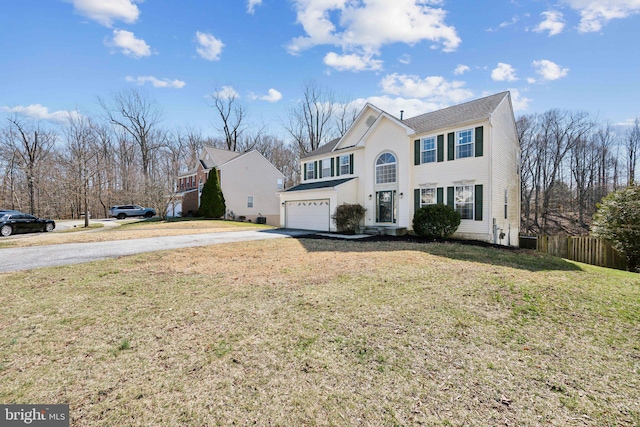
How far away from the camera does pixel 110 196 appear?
33.3 metres

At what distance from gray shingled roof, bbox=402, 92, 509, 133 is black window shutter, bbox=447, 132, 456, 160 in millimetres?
521

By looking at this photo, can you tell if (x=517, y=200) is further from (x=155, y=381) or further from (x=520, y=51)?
(x=155, y=381)

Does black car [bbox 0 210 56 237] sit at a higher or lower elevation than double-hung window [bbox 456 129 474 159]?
lower

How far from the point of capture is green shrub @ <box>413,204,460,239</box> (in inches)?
512

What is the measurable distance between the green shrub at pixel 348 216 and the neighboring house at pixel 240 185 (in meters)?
13.0

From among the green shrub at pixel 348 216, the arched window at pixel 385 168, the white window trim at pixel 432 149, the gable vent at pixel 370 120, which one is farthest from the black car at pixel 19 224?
the white window trim at pixel 432 149

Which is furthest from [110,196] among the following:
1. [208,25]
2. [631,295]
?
[631,295]

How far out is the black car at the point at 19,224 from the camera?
51.9 ft

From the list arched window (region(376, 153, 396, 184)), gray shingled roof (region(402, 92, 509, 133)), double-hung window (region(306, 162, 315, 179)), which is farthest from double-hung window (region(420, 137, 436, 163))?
double-hung window (region(306, 162, 315, 179))

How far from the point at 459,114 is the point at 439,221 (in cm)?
630

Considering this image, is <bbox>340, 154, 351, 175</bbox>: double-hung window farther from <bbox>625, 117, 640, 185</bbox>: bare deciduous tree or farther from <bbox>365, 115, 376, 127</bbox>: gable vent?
<bbox>625, 117, 640, 185</bbox>: bare deciduous tree

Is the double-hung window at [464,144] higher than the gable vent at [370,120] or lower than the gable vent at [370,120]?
lower

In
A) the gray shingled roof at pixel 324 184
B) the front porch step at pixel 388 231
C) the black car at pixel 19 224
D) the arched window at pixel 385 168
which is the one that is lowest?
the front porch step at pixel 388 231

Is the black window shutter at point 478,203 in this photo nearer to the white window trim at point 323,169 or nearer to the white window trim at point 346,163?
the white window trim at point 346,163
